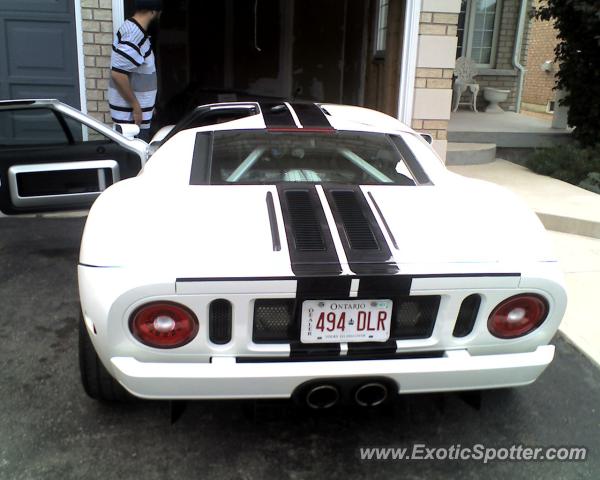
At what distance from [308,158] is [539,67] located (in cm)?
1708

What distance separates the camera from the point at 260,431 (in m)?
2.60

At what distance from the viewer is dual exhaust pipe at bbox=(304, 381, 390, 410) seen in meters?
2.11

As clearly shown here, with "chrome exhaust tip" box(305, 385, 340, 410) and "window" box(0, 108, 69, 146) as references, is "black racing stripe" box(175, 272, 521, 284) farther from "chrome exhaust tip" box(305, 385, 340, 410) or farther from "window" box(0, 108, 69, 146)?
"window" box(0, 108, 69, 146)

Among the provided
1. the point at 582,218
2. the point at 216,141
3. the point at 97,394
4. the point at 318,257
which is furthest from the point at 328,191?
the point at 582,218

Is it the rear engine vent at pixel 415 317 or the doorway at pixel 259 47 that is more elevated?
the doorway at pixel 259 47

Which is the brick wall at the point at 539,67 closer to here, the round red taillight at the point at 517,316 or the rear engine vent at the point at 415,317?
the round red taillight at the point at 517,316

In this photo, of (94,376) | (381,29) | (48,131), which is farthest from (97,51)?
(94,376)

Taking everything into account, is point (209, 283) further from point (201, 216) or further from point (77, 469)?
point (77, 469)

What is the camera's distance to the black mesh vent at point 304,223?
7.14 feet

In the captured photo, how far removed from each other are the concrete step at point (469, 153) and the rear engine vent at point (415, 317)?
20.3 feet

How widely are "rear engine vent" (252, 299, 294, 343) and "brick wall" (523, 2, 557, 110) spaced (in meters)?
16.9

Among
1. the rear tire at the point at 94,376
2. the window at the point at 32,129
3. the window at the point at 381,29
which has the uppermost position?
the window at the point at 381,29

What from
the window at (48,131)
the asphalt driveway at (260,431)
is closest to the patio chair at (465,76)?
the window at (48,131)

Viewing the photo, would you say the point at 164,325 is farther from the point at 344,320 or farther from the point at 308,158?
the point at 308,158
